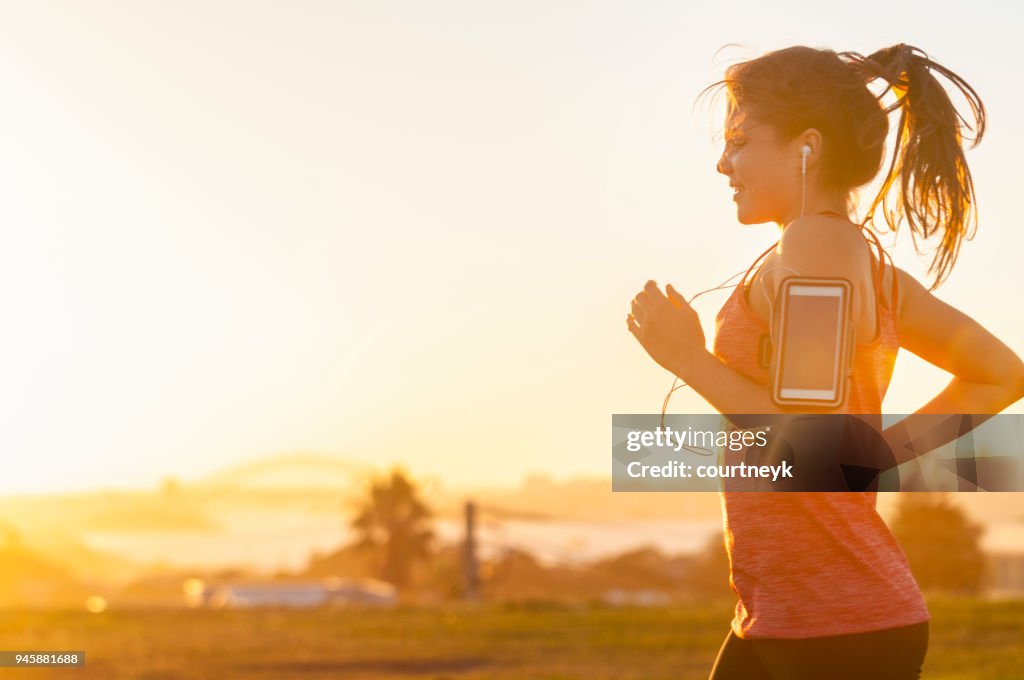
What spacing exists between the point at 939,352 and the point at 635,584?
3061 centimetres

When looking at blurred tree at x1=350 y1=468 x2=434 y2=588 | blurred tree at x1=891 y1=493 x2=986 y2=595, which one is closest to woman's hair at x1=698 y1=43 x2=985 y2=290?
blurred tree at x1=891 y1=493 x2=986 y2=595

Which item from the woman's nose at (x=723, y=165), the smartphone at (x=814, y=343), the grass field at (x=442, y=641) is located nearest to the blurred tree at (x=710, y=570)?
the grass field at (x=442, y=641)

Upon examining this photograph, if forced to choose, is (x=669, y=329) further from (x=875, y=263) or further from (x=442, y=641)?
(x=442, y=641)

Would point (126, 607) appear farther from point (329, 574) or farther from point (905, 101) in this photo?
point (329, 574)

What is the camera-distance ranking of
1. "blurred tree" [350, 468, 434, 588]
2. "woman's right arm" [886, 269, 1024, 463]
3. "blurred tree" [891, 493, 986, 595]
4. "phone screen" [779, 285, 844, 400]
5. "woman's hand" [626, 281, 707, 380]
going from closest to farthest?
"phone screen" [779, 285, 844, 400], "woman's hand" [626, 281, 707, 380], "woman's right arm" [886, 269, 1024, 463], "blurred tree" [891, 493, 986, 595], "blurred tree" [350, 468, 434, 588]

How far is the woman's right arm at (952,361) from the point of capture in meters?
2.54

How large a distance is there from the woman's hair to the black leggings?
83 centimetres

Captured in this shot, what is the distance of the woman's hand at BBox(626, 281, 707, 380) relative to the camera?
227 cm

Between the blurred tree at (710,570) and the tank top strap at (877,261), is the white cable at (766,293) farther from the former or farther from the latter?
the blurred tree at (710,570)

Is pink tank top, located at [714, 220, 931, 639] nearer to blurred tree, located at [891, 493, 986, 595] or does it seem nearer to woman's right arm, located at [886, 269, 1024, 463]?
woman's right arm, located at [886, 269, 1024, 463]

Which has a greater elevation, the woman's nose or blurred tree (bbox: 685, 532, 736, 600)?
the woman's nose

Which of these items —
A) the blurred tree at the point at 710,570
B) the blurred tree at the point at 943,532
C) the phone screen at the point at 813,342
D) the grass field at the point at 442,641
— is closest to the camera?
the phone screen at the point at 813,342

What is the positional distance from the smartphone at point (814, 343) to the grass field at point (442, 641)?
7.44m

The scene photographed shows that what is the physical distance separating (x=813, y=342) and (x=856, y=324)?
17cm
